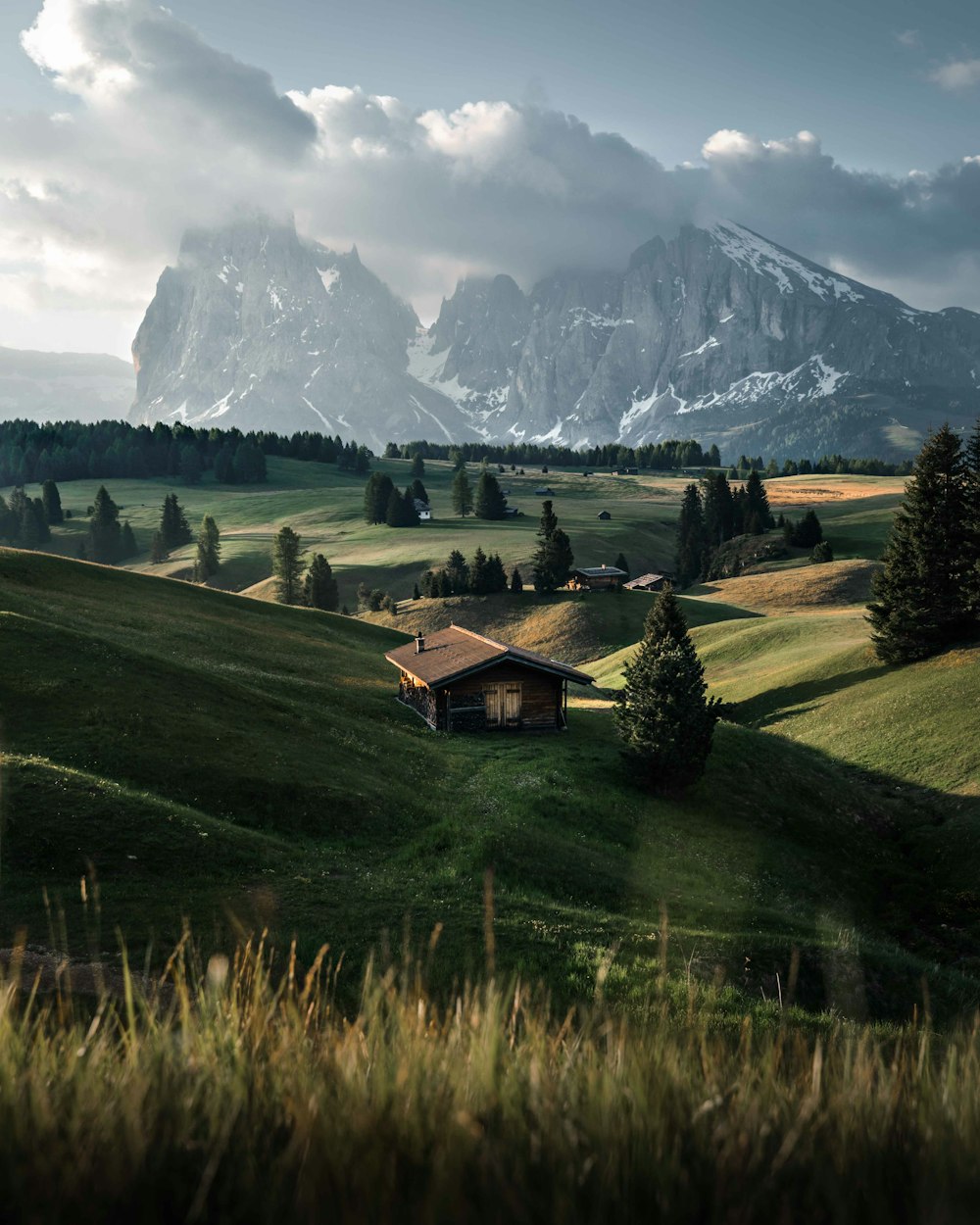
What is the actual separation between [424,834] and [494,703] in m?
20.0

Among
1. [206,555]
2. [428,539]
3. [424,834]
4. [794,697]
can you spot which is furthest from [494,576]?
[424,834]

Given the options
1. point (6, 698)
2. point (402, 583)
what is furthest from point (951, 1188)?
point (402, 583)

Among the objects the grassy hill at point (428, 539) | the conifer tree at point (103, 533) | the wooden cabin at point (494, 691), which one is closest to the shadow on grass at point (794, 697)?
the wooden cabin at point (494, 691)

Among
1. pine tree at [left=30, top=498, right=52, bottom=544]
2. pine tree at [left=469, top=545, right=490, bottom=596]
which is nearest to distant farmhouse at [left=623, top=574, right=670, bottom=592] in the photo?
pine tree at [left=469, top=545, right=490, bottom=596]

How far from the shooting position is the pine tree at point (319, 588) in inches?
4513

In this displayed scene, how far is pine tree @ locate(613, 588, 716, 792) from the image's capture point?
121 feet

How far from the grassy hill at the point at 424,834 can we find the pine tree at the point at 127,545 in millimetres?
131344

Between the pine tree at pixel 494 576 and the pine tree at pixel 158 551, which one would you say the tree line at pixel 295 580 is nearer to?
the pine tree at pixel 494 576

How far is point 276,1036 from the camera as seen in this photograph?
317 cm

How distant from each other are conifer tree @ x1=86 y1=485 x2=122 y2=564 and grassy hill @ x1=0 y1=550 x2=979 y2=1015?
130763 millimetres

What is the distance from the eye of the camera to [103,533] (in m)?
172

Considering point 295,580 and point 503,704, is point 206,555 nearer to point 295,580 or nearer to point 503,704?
point 295,580

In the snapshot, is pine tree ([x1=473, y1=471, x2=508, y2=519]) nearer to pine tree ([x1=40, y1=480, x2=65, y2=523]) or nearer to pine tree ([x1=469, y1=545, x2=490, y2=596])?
pine tree ([x1=469, y1=545, x2=490, y2=596])

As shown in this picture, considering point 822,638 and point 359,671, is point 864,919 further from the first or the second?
point 822,638
